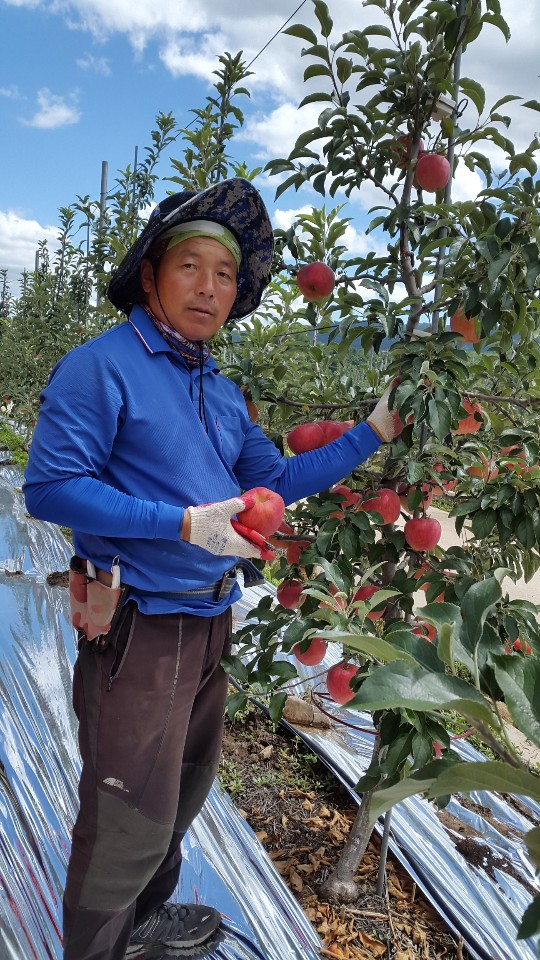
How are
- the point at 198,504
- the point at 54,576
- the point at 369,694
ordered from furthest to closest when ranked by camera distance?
the point at 54,576 < the point at 198,504 < the point at 369,694

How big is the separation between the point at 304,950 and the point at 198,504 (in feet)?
3.93

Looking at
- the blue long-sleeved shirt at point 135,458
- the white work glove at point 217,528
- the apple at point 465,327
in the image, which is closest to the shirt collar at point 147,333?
the blue long-sleeved shirt at point 135,458

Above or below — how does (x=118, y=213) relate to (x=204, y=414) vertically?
above

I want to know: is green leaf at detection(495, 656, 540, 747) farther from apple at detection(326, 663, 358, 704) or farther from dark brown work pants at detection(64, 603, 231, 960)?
apple at detection(326, 663, 358, 704)

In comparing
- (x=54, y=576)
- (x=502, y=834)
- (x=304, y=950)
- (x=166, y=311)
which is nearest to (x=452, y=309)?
(x=166, y=311)

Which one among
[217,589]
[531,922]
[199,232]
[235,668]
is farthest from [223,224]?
[531,922]

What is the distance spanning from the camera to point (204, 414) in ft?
4.59

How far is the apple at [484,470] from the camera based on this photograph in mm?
1471

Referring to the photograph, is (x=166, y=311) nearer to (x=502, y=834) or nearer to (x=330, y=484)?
(x=330, y=484)

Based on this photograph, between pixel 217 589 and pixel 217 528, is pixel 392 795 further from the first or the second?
pixel 217 589

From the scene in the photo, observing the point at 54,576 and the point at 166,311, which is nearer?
the point at 166,311

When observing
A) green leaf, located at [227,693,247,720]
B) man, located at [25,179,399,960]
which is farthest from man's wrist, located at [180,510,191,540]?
green leaf, located at [227,693,247,720]

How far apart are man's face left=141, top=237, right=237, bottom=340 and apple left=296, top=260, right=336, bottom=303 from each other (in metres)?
0.35

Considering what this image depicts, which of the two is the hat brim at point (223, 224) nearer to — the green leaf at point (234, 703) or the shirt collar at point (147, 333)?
the shirt collar at point (147, 333)
